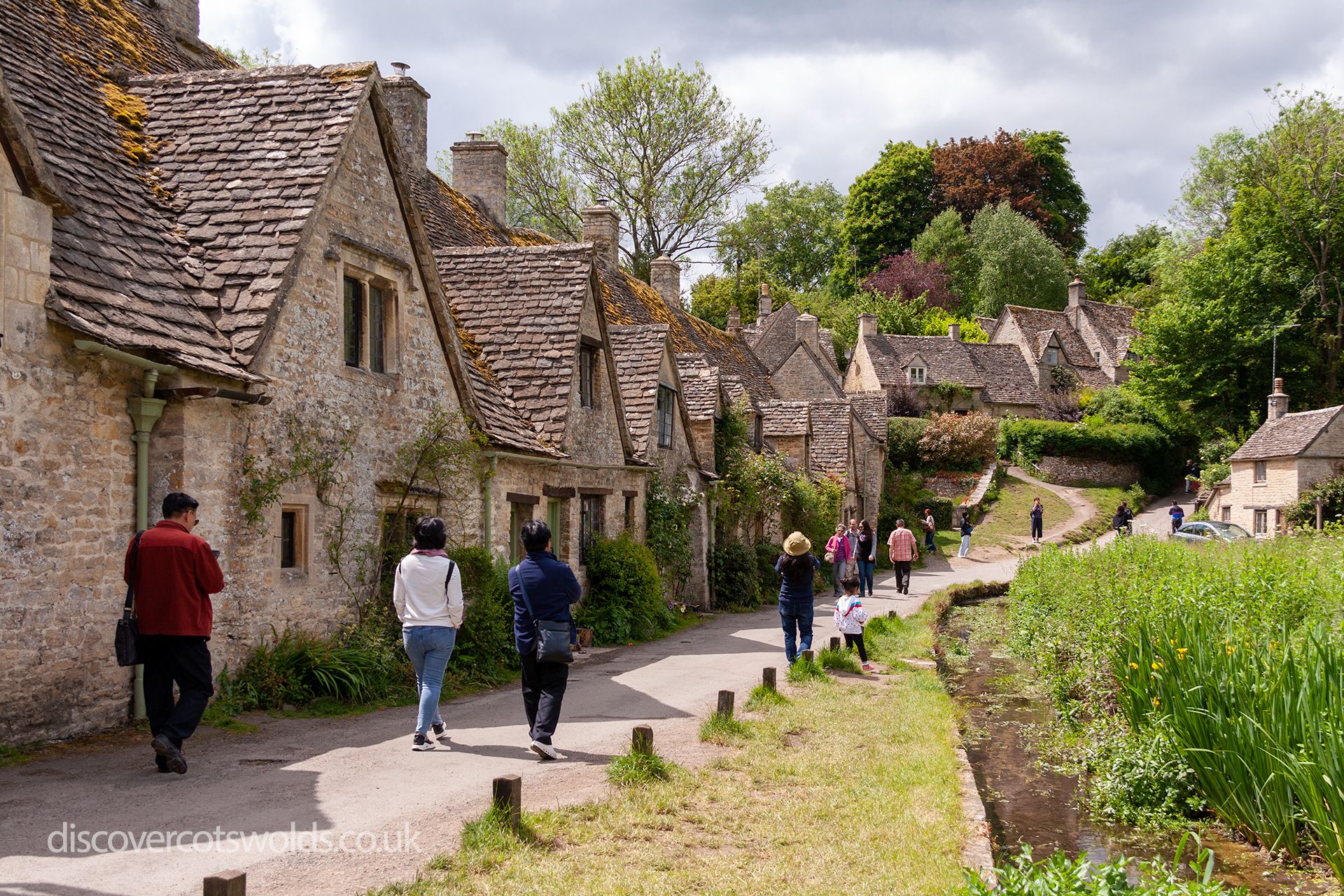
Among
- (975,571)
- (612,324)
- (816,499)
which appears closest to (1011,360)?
(975,571)

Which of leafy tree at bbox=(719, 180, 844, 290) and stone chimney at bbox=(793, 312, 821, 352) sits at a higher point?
leafy tree at bbox=(719, 180, 844, 290)

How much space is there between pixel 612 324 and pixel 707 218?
25211mm

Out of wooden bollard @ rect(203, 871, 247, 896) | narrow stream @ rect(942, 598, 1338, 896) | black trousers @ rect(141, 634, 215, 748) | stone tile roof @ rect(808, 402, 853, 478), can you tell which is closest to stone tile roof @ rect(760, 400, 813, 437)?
stone tile roof @ rect(808, 402, 853, 478)

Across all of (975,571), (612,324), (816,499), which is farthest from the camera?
(975,571)

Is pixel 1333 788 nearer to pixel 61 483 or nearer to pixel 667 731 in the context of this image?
pixel 667 731

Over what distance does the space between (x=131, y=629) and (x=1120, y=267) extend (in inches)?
3748

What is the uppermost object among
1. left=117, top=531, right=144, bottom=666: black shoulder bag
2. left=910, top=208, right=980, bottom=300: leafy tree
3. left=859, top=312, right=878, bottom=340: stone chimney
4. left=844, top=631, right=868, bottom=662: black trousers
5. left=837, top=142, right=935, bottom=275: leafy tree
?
left=837, top=142, right=935, bottom=275: leafy tree

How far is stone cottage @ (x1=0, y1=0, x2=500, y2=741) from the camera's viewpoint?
8.99 m

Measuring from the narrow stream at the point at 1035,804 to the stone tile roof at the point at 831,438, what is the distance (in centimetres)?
2374

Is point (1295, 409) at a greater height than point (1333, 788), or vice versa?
point (1295, 409)

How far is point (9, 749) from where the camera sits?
8.40 metres

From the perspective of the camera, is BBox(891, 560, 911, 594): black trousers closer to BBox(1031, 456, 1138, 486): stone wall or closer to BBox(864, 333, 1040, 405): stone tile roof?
BBox(1031, 456, 1138, 486): stone wall

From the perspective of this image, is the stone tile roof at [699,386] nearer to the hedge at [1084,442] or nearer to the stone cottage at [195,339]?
the stone cottage at [195,339]

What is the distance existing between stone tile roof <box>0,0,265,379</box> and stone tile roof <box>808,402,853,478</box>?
29470 millimetres
